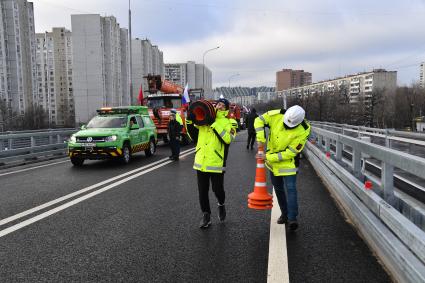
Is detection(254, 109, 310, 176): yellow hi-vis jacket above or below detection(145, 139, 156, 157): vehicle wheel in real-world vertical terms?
above

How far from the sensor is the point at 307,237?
4926 mm

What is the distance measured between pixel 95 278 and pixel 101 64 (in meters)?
75.0

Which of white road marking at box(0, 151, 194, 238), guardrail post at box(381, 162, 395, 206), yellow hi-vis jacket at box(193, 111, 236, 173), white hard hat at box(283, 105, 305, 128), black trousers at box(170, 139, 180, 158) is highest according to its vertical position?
white hard hat at box(283, 105, 305, 128)

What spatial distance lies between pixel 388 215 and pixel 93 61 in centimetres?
7556

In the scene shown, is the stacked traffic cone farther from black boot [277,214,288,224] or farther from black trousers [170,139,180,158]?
black trousers [170,139,180,158]

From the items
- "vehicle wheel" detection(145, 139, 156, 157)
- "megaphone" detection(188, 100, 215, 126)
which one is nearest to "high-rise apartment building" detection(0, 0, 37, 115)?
"vehicle wheel" detection(145, 139, 156, 157)

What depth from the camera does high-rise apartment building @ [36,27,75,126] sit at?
12019cm

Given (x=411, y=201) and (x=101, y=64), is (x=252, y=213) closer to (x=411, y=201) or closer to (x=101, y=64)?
(x=411, y=201)

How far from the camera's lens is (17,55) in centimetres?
7494

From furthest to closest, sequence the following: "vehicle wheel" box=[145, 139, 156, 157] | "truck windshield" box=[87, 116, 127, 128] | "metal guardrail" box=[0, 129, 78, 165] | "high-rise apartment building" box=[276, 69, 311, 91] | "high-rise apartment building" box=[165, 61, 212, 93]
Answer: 1. "high-rise apartment building" box=[276, 69, 311, 91]
2. "high-rise apartment building" box=[165, 61, 212, 93]
3. "vehicle wheel" box=[145, 139, 156, 157]
4. "truck windshield" box=[87, 116, 127, 128]
5. "metal guardrail" box=[0, 129, 78, 165]

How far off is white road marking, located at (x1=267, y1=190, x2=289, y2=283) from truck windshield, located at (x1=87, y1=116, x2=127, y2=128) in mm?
9292

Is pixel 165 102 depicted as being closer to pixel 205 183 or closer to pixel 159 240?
pixel 205 183

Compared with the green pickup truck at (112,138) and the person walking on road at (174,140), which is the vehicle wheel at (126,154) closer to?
the green pickup truck at (112,138)

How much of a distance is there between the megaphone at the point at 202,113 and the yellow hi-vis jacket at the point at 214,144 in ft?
0.35
